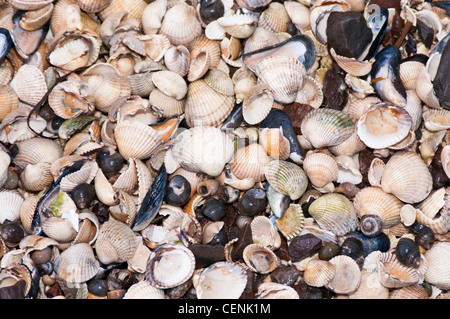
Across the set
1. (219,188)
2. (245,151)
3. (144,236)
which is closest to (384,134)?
(245,151)

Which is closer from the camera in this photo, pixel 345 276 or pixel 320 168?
pixel 345 276

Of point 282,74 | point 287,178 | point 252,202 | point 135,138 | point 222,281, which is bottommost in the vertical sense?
point 222,281

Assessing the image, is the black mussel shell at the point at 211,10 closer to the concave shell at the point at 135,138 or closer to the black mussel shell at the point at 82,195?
the concave shell at the point at 135,138

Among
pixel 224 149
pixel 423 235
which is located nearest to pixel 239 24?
pixel 224 149

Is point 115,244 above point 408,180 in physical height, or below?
below

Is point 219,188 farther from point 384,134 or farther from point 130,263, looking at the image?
point 384,134

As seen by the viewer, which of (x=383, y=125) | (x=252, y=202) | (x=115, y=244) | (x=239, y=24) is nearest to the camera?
(x=115, y=244)

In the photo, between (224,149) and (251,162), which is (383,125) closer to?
(251,162)
